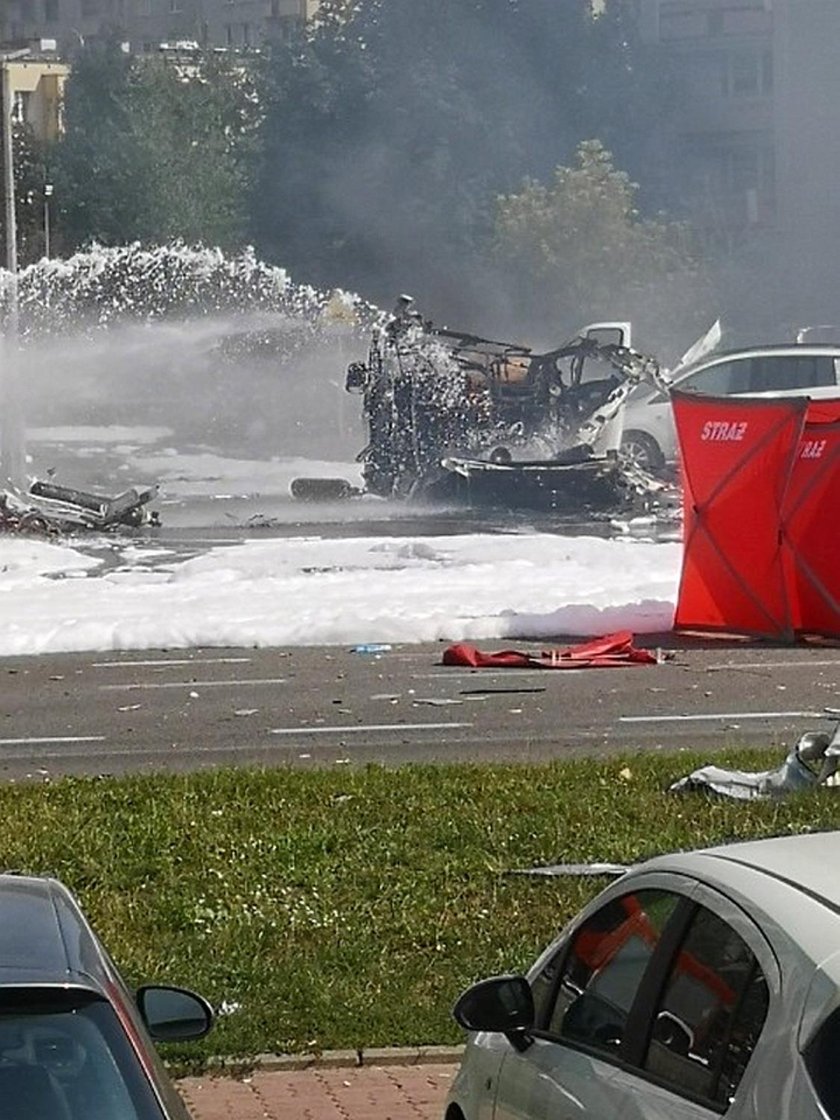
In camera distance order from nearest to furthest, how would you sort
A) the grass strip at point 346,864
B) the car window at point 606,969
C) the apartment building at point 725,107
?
the car window at point 606,969 → the grass strip at point 346,864 → the apartment building at point 725,107

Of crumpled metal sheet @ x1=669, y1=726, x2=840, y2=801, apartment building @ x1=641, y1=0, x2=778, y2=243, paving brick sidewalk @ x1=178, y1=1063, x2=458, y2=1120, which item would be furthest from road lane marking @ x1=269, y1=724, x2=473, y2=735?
apartment building @ x1=641, y1=0, x2=778, y2=243

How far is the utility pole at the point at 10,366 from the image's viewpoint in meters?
34.9

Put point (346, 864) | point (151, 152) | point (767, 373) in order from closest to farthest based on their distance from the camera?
1. point (346, 864)
2. point (767, 373)
3. point (151, 152)

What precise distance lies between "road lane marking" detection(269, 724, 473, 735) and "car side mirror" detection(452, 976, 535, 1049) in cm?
869

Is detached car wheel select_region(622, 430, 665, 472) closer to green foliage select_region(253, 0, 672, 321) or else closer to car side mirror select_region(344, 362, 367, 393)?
car side mirror select_region(344, 362, 367, 393)

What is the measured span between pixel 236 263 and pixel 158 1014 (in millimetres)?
40443

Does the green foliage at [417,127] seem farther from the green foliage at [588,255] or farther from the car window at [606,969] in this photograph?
the car window at [606,969]

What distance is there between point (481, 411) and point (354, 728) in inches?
720

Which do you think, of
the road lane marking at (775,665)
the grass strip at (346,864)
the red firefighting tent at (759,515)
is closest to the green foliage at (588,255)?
the red firefighting tent at (759,515)

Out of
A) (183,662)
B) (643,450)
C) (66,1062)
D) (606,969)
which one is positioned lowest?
(643,450)

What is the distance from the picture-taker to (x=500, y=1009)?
16.6ft

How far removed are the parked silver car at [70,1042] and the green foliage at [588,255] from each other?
45689 mm

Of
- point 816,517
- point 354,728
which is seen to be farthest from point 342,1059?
point 816,517

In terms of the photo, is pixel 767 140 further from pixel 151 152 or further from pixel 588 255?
pixel 151 152
